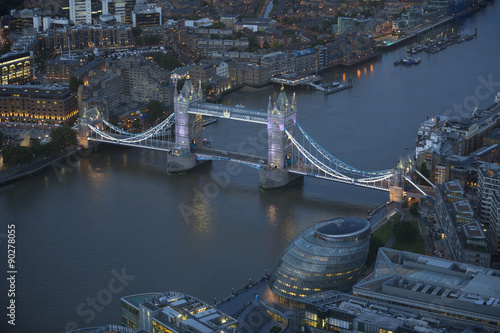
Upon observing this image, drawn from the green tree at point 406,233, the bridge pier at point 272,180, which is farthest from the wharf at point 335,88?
the green tree at point 406,233

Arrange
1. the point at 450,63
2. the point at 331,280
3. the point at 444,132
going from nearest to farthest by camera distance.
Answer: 1. the point at 331,280
2. the point at 444,132
3. the point at 450,63

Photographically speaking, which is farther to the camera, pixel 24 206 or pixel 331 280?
pixel 24 206

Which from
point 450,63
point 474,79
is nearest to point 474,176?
point 474,79

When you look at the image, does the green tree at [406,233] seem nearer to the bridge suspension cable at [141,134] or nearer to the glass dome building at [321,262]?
the glass dome building at [321,262]

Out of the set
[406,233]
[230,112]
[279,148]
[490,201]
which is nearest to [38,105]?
[230,112]

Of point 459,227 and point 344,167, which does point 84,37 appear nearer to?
point 344,167

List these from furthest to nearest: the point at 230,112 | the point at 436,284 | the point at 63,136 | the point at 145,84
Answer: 1. the point at 145,84
2. the point at 63,136
3. the point at 230,112
4. the point at 436,284

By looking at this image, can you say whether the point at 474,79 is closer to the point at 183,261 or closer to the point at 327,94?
the point at 327,94
